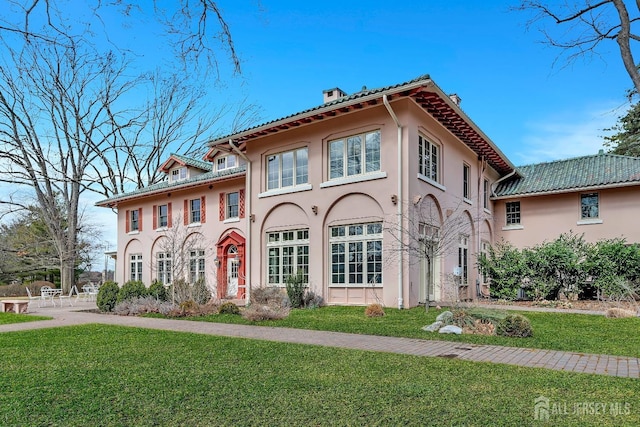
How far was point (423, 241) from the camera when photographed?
13320 millimetres

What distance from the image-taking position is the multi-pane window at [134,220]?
25219mm

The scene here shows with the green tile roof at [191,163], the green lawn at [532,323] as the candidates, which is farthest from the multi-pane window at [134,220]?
the green lawn at [532,323]

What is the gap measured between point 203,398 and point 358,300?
10138mm

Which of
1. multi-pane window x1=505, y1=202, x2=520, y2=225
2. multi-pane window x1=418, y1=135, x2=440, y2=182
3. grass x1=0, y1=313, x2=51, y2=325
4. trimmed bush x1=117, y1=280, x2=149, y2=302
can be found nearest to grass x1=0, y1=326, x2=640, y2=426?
grass x1=0, y1=313, x2=51, y2=325

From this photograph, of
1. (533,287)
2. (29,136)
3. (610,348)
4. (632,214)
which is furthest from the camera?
(29,136)

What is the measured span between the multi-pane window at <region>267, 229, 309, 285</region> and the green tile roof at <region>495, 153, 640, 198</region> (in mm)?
9703

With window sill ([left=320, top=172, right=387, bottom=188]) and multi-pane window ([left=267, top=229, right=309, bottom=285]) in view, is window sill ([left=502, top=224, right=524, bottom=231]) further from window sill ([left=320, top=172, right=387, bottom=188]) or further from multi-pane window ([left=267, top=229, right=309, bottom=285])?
multi-pane window ([left=267, top=229, right=309, bottom=285])

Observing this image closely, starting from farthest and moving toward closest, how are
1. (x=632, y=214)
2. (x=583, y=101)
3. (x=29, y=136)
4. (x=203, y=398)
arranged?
(x=29, y=136) → (x=632, y=214) → (x=583, y=101) → (x=203, y=398)

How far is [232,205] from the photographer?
67.6ft

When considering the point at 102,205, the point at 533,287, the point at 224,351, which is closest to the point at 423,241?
the point at 533,287

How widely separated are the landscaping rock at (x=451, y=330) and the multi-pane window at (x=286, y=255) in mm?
7175

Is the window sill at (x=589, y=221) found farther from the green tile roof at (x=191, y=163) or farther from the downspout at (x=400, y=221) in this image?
the green tile roof at (x=191, y=163)

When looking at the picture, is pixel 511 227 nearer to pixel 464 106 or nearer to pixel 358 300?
pixel 464 106

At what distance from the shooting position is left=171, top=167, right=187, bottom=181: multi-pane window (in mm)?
24469
